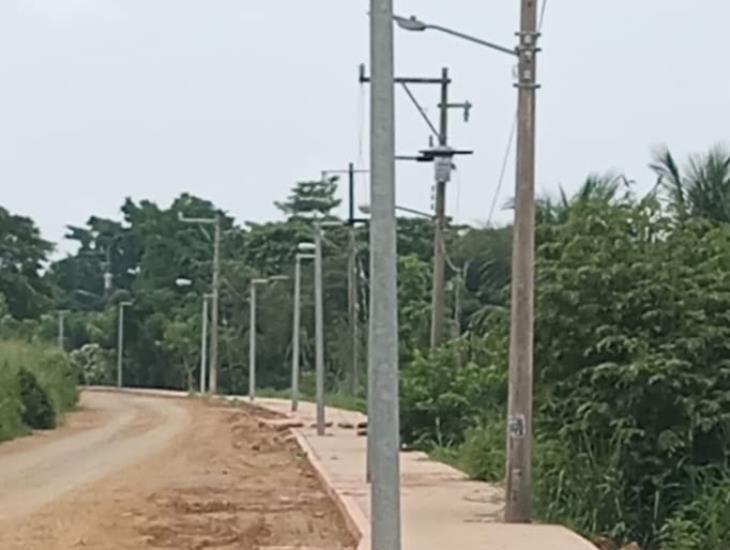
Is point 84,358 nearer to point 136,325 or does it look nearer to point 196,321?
point 136,325

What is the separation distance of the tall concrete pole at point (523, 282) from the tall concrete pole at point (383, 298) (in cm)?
646

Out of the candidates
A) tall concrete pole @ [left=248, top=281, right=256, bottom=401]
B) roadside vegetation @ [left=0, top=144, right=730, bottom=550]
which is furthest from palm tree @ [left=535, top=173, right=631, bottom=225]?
tall concrete pole @ [left=248, top=281, right=256, bottom=401]

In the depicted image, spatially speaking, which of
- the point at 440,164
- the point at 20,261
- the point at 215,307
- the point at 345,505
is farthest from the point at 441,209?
the point at 20,261

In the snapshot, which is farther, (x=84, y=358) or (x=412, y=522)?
(x=84, y=358)

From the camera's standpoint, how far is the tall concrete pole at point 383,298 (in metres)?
11.9

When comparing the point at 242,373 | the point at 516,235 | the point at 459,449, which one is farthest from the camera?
the point at 242,373

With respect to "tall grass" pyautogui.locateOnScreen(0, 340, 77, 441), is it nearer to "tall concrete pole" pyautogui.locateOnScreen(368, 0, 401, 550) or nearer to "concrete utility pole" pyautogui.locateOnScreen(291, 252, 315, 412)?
"concrete utility pole" pyautogui.locateOnScreen(291, 252, 315, 412)

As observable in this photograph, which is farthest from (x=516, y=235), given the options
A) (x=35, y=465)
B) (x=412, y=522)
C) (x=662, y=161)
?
(x=35, y=465)

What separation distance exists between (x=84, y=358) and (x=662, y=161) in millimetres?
83753

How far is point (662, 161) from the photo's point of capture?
24062 millimetres

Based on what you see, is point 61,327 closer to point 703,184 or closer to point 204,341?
point 204,341

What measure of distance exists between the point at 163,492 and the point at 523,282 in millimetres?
9878

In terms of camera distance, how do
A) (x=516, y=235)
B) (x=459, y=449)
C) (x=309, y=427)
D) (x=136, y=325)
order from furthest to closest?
(x=136, y=325)
(x=309, y=427)
(x=459, y=449)
(x=516, y=235)

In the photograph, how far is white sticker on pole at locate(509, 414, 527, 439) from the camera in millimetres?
18938
